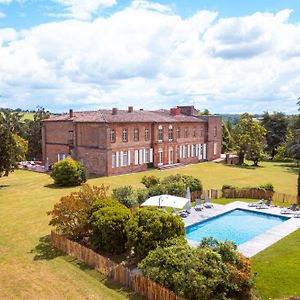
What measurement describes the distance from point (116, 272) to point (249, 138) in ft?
133

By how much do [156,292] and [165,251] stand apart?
192cm

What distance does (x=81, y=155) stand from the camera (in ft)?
139

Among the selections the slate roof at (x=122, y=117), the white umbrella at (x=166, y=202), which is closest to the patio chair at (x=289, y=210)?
the white umbrella at (x=166, y=202)

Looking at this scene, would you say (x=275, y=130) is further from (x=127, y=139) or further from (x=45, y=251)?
(x=45, y=251)

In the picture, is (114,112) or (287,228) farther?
(114,112)

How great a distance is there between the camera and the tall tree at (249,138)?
5131cm

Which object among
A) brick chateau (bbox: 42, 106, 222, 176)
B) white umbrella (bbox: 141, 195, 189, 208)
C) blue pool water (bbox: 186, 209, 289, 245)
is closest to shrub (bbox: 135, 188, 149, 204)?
white umbrella (bbox: 141, 195, 189, 208)

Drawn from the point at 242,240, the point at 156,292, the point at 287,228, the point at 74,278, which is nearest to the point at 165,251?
the point at 156,292

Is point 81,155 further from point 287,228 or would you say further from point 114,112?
point 287,228

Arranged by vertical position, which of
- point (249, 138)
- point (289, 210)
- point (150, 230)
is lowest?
point (289, 210)

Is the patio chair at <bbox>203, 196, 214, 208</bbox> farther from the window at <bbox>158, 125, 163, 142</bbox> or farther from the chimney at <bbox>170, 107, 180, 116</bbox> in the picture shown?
the chimney at <bbox>170, 107, 180, 116</bbox>

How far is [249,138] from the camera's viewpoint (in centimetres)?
5122

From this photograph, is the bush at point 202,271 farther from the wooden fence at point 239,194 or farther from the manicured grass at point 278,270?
the wooden fence at point 239,194

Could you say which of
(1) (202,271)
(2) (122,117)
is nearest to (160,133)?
(2) (122,117)
